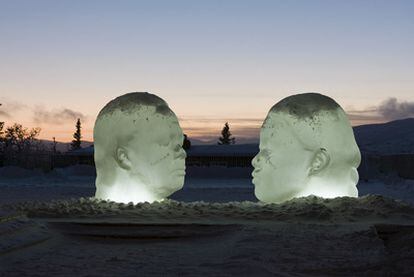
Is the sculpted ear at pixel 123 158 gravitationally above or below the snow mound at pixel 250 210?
above

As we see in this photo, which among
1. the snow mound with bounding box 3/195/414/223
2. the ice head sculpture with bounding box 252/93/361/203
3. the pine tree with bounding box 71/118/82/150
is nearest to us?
the snow mound with bounding box 3/195/414/223

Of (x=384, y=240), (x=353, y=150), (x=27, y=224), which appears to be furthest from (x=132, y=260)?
(x=353, y=150)

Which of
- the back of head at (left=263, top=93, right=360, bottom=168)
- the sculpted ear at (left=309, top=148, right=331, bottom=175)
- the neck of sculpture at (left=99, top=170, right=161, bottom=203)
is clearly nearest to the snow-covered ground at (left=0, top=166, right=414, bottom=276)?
the neck of sculpture at (left=99, top=170, right=161, bottom=203)

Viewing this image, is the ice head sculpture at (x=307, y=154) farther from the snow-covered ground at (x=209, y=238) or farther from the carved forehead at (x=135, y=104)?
the carved forehead at (x=135, y=104)

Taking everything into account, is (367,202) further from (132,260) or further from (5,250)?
(5,250)

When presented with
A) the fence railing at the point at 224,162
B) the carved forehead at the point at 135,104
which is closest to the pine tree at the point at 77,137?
the fence railing at the point at 224,162

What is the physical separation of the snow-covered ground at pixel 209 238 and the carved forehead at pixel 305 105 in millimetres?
1653

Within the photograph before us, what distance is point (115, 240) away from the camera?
8.98m

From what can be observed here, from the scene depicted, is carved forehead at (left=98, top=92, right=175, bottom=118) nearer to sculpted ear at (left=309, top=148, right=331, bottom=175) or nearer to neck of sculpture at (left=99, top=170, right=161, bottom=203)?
neck of sculpture at (left=99, top=170, right=161, bottom=203)

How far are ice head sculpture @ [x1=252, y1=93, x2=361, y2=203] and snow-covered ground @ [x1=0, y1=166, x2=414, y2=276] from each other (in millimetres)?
572

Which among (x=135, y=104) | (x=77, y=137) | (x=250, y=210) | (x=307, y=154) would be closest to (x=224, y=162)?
(x=135, y=104)

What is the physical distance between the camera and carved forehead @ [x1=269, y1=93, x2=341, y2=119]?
1146 centimetres

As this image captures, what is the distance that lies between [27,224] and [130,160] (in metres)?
2.77

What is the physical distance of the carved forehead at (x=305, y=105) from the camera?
11.5 meters
